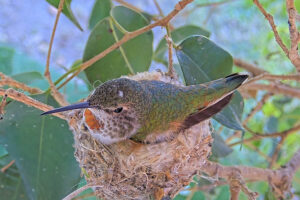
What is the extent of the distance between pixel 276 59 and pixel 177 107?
3.78 ft

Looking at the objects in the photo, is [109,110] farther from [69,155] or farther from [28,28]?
[28,28]

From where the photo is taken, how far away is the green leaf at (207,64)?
1266 millimetres

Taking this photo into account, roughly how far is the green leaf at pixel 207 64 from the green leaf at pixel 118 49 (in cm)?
26

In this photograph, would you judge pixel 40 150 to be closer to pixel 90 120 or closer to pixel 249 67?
pixel 90 120

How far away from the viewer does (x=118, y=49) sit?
4.90 ft

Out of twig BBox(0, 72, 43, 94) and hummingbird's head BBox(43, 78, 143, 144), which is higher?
twig BBox(0, 72, 43, 94)

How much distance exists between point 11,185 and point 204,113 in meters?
0.72

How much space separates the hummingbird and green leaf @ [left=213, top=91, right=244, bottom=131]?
2cm

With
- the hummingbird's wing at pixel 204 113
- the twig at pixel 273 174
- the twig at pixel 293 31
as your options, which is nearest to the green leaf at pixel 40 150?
the hummingbird's wing at pixel 204 113

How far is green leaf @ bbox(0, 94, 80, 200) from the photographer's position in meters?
1.12

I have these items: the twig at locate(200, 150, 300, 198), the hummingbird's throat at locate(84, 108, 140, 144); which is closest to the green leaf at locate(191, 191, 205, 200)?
the twig at locate(200, 150, 300, 198)

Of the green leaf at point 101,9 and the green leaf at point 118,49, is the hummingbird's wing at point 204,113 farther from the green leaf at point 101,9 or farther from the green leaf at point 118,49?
the green leaf at point 101,9

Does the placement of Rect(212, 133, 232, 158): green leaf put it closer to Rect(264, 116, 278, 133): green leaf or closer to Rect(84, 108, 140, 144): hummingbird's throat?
Rect(84, 108, 140, 144): hummingbird's throat

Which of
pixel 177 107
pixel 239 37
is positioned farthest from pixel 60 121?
pixel 239 37
